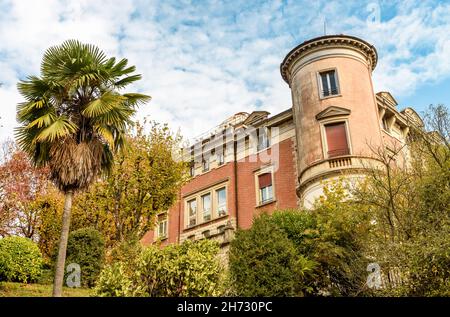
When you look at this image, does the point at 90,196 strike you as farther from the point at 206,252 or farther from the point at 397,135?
the point at 397,135

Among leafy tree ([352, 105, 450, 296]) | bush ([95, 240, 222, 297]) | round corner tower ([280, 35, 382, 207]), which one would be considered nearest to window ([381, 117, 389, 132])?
round corner tower ([280, 35, 382, 207])

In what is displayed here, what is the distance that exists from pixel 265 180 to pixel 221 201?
156 inches

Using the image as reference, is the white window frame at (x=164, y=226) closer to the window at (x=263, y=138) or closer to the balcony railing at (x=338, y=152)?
the window at (x=263, y=138)

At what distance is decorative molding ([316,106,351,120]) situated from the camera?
21578 millimetres

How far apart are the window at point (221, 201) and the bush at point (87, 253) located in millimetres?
10054

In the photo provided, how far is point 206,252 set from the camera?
1091 centimetres

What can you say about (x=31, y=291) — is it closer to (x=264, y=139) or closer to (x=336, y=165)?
(x=336, y=165)

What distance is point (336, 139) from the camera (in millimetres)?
21438

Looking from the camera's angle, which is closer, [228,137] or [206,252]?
[206,252]

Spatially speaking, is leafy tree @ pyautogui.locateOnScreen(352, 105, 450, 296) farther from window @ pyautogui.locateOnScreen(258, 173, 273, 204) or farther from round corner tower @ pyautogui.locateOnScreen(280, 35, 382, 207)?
window @ pyautogui.locateOnScreen(258, 173, 273, 204)

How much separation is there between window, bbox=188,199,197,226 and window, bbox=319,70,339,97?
41.6 ft

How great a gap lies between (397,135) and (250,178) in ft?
29.5

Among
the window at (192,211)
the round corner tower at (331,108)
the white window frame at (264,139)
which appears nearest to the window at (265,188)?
the white window frame at (264,139)
